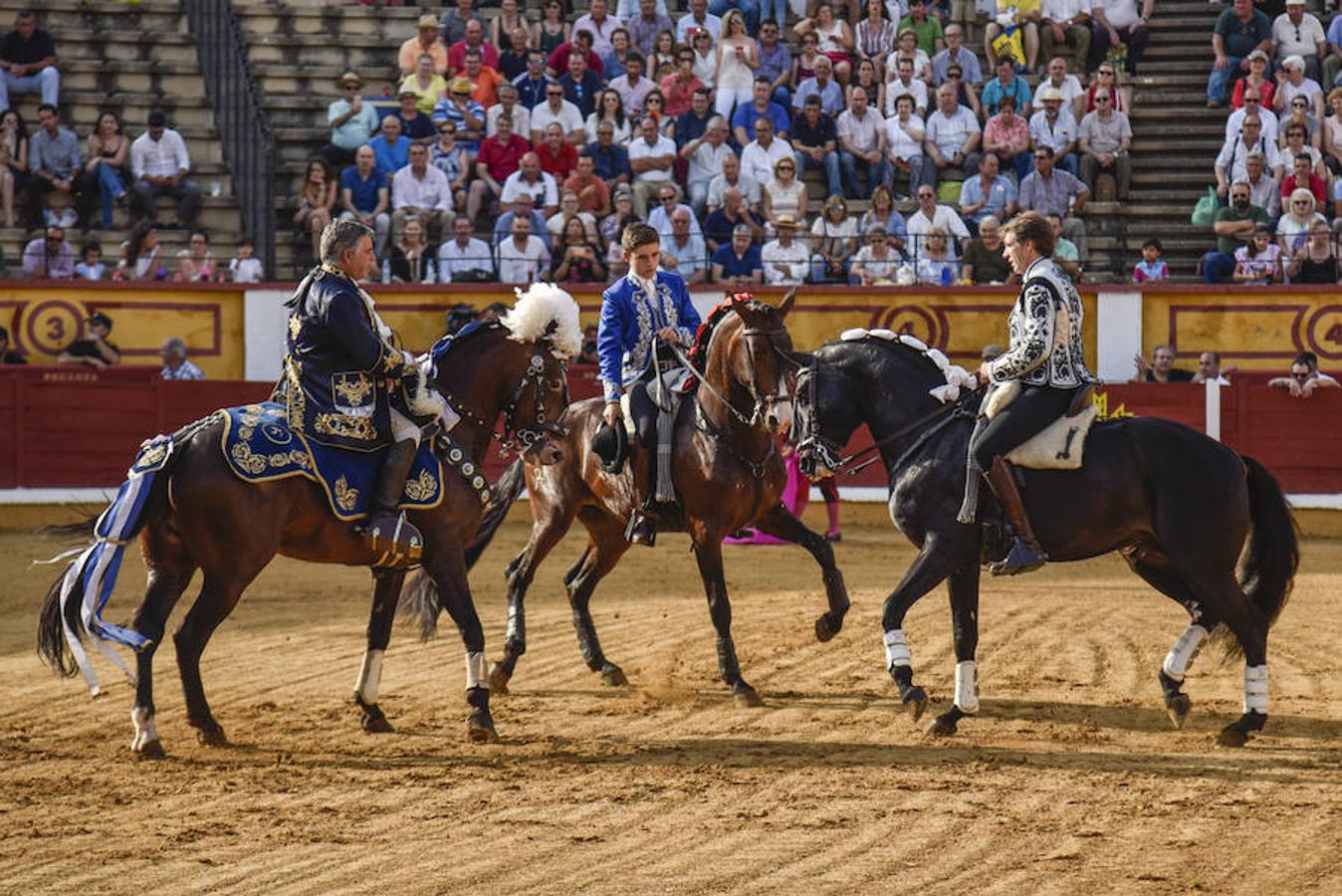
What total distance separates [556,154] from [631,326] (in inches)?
342

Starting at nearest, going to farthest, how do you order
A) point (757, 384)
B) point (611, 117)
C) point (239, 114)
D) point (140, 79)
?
1. point (757, 384)
2. point (611, 117)
3. point (239, 114)
4. point (140, 79)

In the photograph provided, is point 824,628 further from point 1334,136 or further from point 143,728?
point 1334,136

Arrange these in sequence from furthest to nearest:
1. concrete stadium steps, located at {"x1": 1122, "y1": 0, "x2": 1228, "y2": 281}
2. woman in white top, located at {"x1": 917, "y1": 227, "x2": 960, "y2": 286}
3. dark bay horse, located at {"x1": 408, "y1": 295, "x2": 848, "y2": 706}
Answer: concrete stadium steps, located at {"x1": 1122, "y1": 0, "x2": 1228, "y2": 281}, woman in white top, located at {"x1": 917, "y1": 227, "x2": 960, "y2": 286}, dark bay horse, located at {"x1": 408, "y1": 295, "x2": 848, "y2": 706}

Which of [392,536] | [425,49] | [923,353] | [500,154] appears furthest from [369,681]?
[425,49]

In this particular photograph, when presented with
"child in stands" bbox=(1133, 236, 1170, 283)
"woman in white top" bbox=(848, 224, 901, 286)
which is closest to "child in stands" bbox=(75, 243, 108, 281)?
"woman in white top" bbox=(848, 224, 901, 286)

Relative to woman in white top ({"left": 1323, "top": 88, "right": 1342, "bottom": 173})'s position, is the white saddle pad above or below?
below

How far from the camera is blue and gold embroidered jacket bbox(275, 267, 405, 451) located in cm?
760

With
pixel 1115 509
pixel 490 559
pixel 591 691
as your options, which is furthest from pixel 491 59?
pixel 1115 509

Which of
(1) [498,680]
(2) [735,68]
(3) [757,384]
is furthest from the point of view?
(2) [735,68]

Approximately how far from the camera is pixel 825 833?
20.4 ft

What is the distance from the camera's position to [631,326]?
9.32 meters

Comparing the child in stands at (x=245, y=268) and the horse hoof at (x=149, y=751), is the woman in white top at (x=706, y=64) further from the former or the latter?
the horse hoof at (x=149, y=751)

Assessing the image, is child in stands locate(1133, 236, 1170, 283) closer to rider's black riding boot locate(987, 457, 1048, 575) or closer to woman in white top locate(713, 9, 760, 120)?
woman in white top locate(713, 9, 760, 120)

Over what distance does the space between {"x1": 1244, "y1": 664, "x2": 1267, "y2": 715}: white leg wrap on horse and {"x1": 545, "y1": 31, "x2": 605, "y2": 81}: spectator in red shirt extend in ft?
39.8
